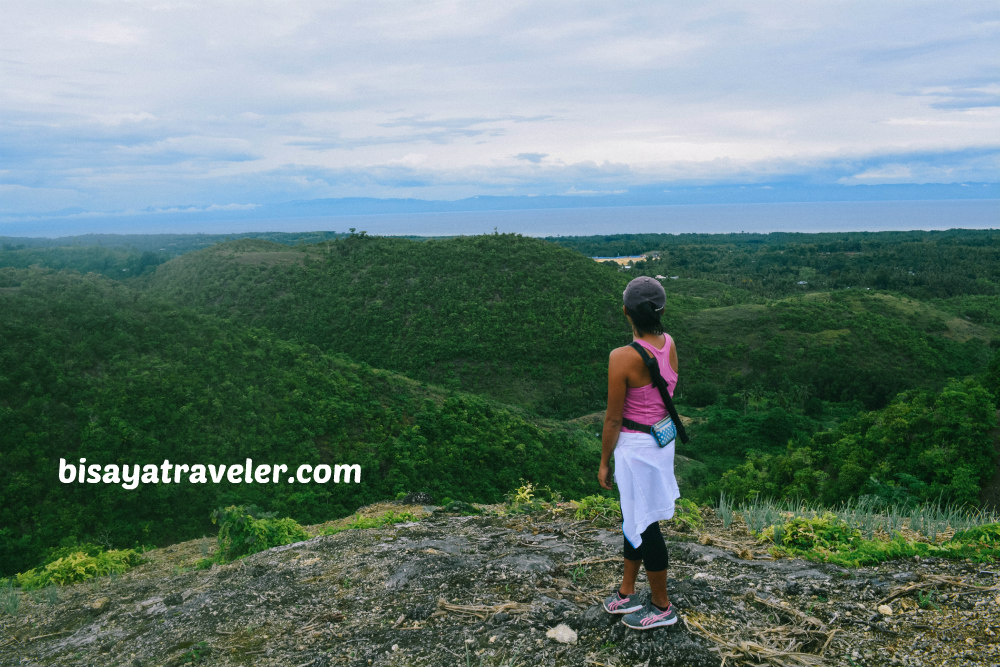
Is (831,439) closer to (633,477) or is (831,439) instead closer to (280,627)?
(633,477)

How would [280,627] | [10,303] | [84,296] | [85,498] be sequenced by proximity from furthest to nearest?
1. [84,296]
2. [10,303]
3. [85,498]
4. [280,627]

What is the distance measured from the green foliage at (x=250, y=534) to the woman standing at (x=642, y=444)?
185 inches

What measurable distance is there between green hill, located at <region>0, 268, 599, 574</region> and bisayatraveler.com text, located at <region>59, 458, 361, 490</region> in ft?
0.31

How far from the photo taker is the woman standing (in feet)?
10.1

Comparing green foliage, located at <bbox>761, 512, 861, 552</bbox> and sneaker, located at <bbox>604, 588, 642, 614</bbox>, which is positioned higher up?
sneaker, located at <bbox>604, 588, 642, 614</bbox>

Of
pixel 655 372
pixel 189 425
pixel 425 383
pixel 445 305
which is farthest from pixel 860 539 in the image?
pixel 445 305

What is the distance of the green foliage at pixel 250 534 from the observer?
6.44 metres

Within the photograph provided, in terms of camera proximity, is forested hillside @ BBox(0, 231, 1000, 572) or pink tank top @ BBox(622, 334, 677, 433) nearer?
pink tank top @ BBox(622, 334, 677, 433)

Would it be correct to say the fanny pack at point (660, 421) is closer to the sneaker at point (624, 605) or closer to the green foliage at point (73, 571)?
the sneaker at point (624, 605)

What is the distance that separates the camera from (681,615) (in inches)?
132

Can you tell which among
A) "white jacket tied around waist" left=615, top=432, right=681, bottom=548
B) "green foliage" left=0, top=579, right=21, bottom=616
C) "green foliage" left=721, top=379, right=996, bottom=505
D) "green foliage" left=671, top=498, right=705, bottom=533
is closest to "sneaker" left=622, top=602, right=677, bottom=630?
"white jacket tied around waist" left=615, top=432, right=681, bottom=548

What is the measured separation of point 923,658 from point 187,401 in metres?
13.5

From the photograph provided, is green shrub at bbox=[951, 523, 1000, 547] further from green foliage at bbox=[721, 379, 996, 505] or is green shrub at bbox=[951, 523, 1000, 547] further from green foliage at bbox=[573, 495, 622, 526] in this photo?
green foliage at bbox=[573, 495, 622, 526]

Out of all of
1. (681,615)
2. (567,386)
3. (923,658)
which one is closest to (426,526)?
(681,615)
